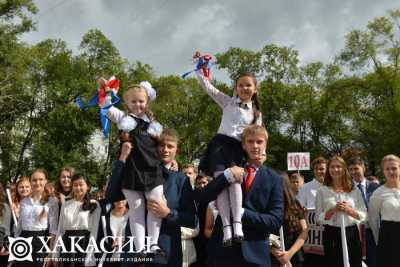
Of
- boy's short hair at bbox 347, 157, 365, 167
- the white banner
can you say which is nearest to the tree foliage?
the white banner

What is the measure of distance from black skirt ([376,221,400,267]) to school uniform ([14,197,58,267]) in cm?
443

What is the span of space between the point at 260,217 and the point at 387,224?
286 cm

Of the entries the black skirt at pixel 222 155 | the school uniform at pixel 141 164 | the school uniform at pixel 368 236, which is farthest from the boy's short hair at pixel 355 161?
the school uniform at pixel 141 164

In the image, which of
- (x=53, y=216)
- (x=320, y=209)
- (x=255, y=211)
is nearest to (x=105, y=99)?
(x=255, y=211)

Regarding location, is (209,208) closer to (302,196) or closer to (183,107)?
(302,196)

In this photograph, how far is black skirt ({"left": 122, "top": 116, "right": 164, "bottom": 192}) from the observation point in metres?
4.10

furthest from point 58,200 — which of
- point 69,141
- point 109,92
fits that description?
point 69,141

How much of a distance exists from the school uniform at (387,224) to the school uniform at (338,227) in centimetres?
21

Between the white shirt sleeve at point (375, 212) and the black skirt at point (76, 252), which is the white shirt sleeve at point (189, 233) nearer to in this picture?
the black skirt at point (76, 252)

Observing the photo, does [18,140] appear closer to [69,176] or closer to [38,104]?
[38,104]

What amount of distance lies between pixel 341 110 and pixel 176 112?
12721 millimetres

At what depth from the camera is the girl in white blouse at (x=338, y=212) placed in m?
5.72

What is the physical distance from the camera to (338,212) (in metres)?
5.68

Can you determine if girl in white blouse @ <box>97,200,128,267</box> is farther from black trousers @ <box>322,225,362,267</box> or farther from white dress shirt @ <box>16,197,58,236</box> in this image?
black trousers @ <box>322,225,362,267</box>
